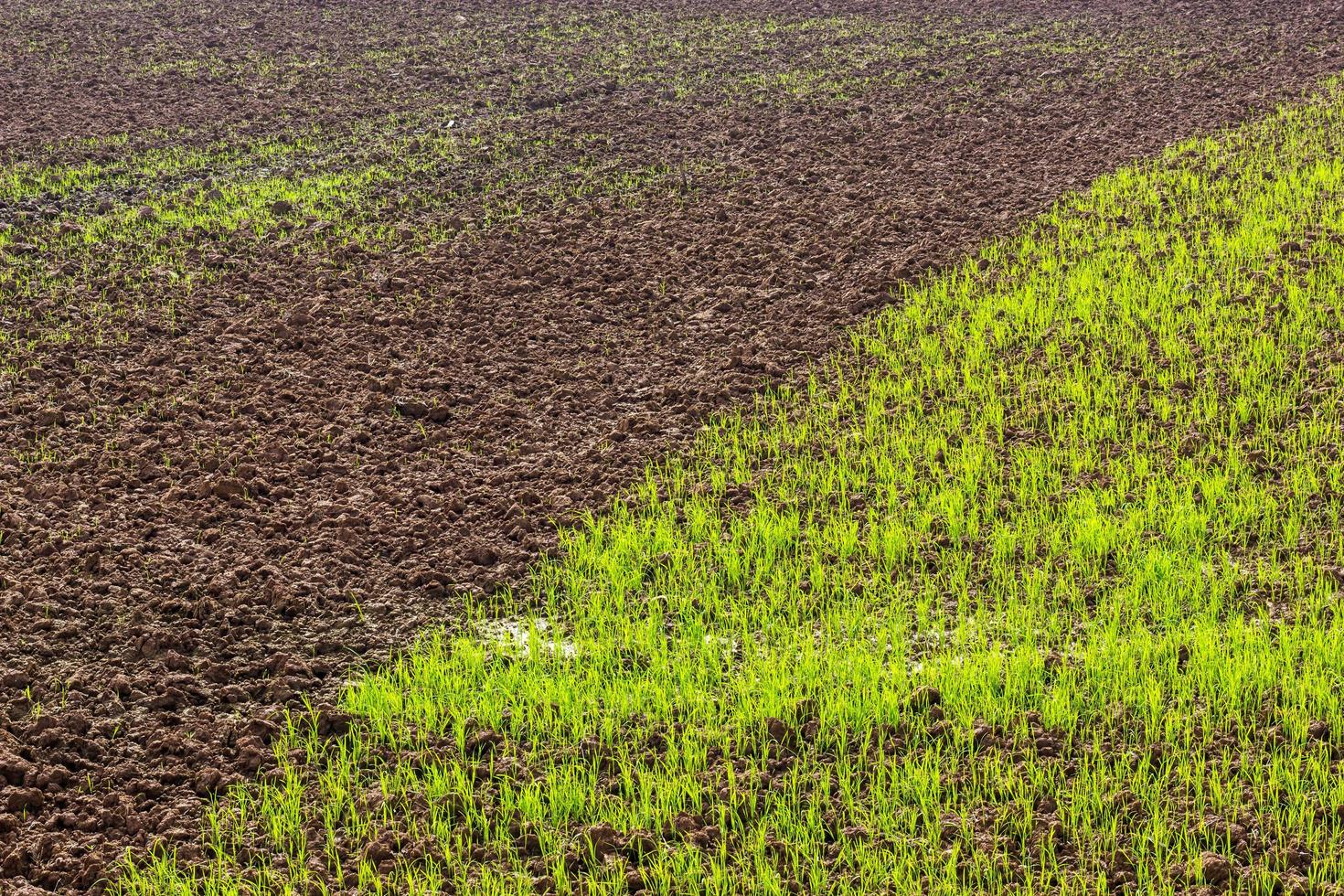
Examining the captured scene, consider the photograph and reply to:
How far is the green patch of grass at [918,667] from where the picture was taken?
397 centimetres

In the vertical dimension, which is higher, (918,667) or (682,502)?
(682,502)

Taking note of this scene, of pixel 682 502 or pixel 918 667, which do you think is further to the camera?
pixel 682 502

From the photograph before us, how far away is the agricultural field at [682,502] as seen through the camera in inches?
163

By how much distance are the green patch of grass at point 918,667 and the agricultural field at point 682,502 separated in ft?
0.07

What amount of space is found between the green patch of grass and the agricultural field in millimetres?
22

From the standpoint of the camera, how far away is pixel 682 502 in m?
6.24

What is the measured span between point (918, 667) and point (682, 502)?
5.57ft

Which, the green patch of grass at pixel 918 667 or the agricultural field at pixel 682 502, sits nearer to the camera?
the green patch of grass at pixel 918 667

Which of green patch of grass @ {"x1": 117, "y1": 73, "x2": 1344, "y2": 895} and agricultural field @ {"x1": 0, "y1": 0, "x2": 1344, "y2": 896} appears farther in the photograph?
agricultural field @ {"x1": 0, "y1": 0, "x2": 1344, "y2": 896}

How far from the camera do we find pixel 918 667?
192 inches

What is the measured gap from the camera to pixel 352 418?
718 centimetres

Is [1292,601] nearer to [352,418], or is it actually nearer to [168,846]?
[168,846]

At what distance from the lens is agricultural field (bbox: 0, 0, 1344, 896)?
4.14 m

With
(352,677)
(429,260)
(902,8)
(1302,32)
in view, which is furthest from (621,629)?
A: (902,8)
